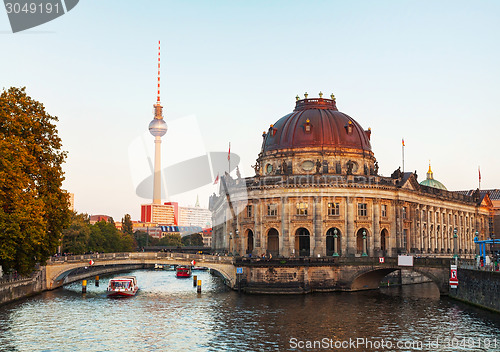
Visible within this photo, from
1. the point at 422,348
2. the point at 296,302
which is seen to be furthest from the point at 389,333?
the point at 296,302

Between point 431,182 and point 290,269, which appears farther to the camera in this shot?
point 431,182

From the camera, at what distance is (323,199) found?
3748 inches

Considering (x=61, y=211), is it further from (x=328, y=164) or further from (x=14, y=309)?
(x=328, y=164)

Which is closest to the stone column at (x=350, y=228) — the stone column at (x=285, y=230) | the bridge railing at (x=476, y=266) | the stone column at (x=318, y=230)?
the stone column at (x=318, y=230)

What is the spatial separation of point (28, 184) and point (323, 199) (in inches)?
1928

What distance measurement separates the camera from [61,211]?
65.6 meters

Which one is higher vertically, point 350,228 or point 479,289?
point 350,228

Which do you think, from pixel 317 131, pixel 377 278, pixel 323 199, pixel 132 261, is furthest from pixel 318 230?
pixel 132 261

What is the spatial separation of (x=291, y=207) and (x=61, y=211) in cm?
4077

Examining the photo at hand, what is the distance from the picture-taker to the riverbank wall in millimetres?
58219

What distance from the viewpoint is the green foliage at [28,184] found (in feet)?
183

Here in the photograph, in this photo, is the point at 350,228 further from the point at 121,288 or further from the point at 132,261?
the point at 121,288

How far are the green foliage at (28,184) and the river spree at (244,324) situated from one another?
6.58 meters

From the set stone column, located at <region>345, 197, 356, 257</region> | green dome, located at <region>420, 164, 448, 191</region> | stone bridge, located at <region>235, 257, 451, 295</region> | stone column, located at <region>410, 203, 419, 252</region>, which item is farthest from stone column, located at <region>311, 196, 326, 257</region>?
green dome, located at <region>420, 164, 448, 191</region>
